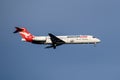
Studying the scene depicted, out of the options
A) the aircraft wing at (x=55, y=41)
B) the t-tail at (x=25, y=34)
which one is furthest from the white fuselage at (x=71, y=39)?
the t-tail at (x=25, y=34)

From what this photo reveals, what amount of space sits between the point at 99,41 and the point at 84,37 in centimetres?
672

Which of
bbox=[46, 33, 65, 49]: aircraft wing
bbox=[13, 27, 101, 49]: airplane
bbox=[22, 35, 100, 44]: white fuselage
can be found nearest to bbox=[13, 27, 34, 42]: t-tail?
bbox=[13, 27, 101, 49]: airplane

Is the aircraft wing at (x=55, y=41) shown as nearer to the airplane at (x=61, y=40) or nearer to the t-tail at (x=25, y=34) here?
the airplane at (x=61, y=40)

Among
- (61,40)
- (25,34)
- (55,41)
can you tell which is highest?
(25,34)

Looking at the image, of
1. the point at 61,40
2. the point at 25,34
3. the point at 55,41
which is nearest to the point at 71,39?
the point at 61,40

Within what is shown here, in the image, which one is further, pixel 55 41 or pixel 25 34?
pixel 25 34

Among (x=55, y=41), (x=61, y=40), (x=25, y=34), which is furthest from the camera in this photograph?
(x=25, y=34)

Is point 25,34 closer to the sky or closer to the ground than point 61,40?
closer to the sky

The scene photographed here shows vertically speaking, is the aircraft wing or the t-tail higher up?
the t-tail

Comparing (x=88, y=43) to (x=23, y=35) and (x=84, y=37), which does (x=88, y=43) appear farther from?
(x=23, y=35)

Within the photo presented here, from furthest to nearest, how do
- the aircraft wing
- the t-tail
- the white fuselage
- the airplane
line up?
the t-tail < the white fuselage < the airplane < the aircraft wing

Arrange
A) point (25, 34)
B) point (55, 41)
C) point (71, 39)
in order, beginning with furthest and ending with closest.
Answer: point (25, 34) < point (71, 39) < point (55, 41)

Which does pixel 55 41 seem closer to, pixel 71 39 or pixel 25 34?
pixel 71 39

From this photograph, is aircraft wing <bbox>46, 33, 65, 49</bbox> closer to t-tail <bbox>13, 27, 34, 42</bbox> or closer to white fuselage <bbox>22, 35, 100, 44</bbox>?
white fuselage <bbox>22, 35, 100, 44</bbox>
